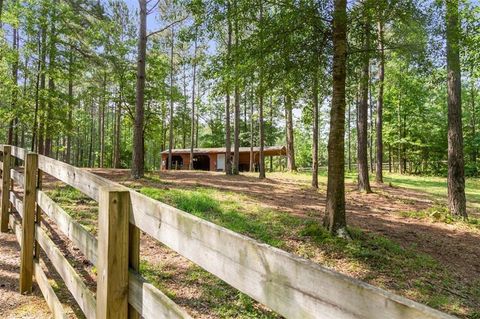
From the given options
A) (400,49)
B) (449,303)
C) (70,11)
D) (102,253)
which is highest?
(70,11)

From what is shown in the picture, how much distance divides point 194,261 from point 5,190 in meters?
5.03

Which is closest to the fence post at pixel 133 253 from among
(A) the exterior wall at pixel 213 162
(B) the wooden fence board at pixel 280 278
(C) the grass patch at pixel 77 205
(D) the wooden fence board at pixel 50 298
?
(B) the wooden fence board at pixel 280 278

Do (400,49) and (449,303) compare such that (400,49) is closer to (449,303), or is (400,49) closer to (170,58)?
(449,303)

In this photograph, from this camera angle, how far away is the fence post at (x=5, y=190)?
16.1 ft

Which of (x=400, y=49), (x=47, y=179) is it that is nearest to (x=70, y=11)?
(x=47, y=179)

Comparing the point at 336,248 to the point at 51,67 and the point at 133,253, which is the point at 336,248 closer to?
the point at 133,253

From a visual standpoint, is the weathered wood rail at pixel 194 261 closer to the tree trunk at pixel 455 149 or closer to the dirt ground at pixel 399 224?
the dirt ground at pixel 399 224

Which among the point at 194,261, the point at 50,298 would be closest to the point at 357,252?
the point at 50,298

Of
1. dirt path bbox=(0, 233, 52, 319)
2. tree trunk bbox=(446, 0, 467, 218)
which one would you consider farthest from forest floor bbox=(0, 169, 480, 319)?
dirt path bbox=(0, 233, 52, 319)

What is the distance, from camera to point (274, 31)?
6316 millimetres

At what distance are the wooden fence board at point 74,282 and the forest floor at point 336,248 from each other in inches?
38.9

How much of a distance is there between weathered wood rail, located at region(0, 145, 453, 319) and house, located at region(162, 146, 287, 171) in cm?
2757

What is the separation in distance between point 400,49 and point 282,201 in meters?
4.90

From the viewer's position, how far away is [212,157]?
33500 mm
